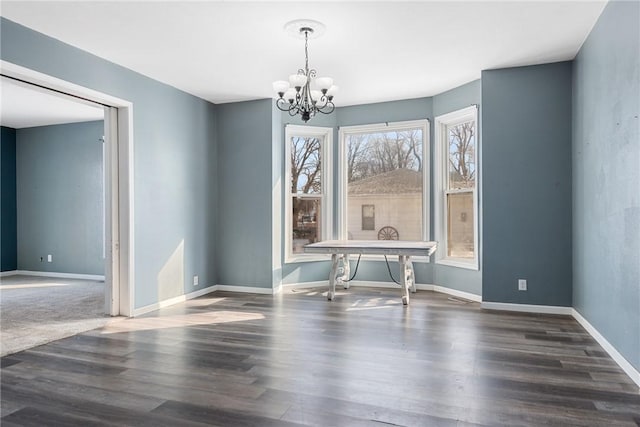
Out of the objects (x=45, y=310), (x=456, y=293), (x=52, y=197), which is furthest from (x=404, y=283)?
(x=52, y=197)

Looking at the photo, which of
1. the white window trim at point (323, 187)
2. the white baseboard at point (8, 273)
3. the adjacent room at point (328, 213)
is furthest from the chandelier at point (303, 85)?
the white baseboard at point (8, 273)

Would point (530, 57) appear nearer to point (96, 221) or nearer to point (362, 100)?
point (362, 100)

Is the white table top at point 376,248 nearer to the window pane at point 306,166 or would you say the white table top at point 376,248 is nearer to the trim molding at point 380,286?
the trim molding at point 380,286

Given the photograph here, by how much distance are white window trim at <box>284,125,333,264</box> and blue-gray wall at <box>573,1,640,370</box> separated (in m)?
3.09

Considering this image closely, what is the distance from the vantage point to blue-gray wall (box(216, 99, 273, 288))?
5.54m

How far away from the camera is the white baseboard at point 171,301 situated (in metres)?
4.44

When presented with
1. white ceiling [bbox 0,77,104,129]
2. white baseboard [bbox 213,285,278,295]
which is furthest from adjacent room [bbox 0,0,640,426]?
white ceiling [bbox 0,77,104,129]

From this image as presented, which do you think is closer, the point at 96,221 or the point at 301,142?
the point at 301,142

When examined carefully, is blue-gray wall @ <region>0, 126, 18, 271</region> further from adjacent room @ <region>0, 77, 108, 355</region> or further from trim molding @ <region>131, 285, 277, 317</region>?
trim molding @ <region>131, 285, 277, 317</region>

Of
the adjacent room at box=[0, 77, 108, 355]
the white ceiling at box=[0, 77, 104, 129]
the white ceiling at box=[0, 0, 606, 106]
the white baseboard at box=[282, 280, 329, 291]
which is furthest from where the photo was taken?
the adjacent room at box=[0, 77, 108, 355]

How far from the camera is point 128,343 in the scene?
3395 millimetres

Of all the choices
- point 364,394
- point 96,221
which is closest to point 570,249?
point 364,394

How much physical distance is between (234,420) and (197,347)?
1.29 meters

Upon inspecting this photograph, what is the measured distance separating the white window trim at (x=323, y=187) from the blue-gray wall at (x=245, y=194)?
36 centimetres
